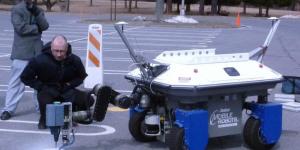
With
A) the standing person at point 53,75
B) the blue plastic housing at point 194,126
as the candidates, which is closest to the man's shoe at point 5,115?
the standing person at point 53,75

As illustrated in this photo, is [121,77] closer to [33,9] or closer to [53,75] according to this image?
[33,9]

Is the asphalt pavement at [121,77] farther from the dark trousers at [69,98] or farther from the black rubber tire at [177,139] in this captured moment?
the black rubber tire at [177,139]

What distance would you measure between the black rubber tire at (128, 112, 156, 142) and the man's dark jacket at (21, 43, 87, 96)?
2.47ft

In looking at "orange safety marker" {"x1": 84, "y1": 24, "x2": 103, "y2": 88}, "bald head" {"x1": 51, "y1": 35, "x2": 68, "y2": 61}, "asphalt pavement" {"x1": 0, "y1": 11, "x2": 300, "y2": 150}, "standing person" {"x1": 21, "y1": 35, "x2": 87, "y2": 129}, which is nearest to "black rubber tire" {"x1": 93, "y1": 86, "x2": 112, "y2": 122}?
Result: "standing person" {"x1": 21, "y1": 35, "x2": 87, "y2": 129}

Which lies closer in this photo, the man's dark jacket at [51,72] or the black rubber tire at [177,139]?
the black rubber tire at [177,139]

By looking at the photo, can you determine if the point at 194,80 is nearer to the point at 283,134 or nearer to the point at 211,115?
the point at 211,115

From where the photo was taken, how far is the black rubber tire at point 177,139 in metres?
6.57

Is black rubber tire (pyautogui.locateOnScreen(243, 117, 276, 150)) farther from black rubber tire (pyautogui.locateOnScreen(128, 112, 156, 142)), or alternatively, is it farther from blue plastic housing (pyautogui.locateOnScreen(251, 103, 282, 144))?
black rubber tire (pyautogui.locateOnScreen(128, 112, 156, 142))

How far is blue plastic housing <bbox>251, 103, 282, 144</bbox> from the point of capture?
7145mm

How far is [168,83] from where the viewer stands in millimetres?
6598

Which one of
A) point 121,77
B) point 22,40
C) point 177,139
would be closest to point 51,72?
point 177,139

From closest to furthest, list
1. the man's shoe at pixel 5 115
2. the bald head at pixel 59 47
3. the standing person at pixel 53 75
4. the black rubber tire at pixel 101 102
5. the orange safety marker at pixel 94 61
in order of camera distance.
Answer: the black rubber tire at pixel 101 102 < the bald head at pixel 59 47 < the standing person at pixel 53 75 < the man's shoe at pixel 5 115 < the orange safety marker at pixel 94 61

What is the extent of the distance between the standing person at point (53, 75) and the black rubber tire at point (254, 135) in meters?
1.93

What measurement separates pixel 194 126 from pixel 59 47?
63.9 inches
